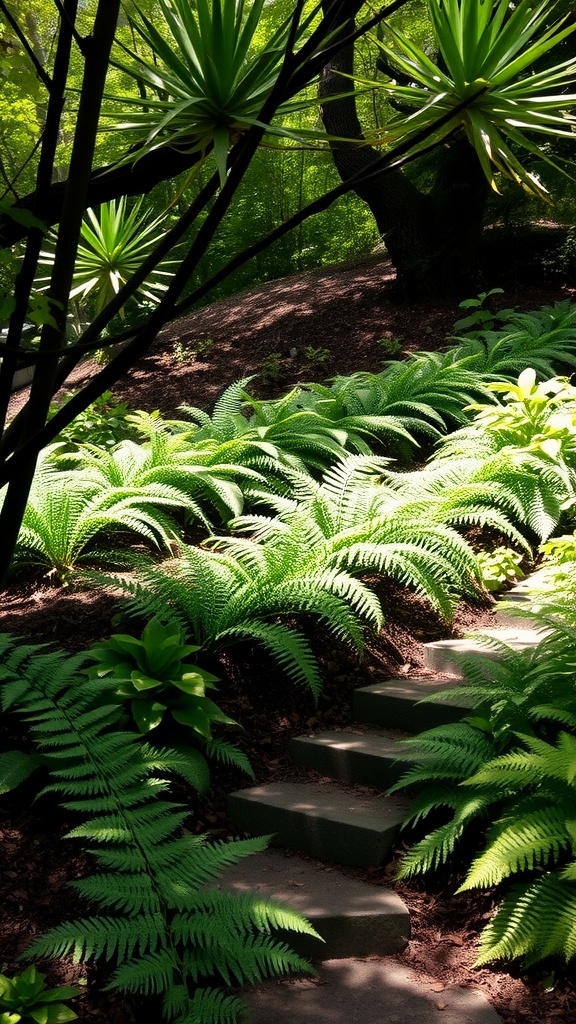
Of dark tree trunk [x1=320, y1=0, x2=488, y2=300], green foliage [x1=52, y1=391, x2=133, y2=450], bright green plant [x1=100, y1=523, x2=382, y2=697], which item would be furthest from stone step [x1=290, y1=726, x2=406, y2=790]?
dark tree trunk [x1=320, y1=0, x2=488, y2=300]

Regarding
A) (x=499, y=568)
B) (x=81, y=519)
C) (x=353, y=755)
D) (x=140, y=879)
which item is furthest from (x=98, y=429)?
(x=140, y=879)

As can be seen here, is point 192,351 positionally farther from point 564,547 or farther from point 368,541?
point 564,547

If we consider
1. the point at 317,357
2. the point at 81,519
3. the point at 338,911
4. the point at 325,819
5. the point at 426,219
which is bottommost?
the point at 338,911

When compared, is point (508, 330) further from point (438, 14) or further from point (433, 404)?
point (438, 14)

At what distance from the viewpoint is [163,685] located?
3.04 meters

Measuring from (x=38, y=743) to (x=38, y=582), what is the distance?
149cm

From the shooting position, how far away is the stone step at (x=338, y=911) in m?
2.51

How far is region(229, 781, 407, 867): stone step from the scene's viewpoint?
2.79 metres

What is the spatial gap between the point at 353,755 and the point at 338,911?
72 centimetres

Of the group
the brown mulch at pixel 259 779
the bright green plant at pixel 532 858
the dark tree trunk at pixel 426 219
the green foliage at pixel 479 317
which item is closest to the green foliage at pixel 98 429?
the brown mulch at pixel 259 779

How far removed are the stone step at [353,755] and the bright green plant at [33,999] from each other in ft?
4.42

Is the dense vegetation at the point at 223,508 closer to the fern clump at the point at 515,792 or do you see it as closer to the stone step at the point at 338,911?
the fern clump at the point at 515,792

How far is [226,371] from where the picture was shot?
8.54 meters

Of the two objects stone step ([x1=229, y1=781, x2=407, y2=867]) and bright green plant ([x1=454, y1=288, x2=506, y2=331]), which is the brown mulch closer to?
stone step ([x1=229, y1=781, x2=407, y2=867])
